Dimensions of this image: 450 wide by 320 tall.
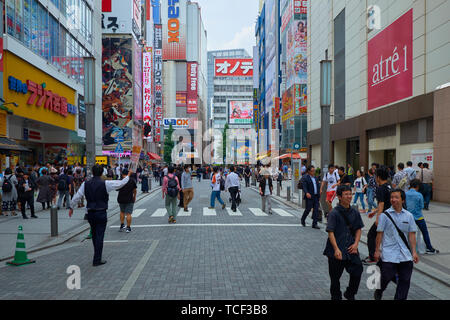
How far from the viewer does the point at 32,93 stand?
22.1 m

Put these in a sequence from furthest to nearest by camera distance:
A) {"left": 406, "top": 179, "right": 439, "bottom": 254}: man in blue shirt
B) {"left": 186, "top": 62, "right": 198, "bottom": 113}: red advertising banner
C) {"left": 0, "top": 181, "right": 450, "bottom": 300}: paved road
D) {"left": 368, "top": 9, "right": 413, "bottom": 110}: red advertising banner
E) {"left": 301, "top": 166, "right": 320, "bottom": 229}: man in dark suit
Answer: {"left": 186, "top": 62, "right": 198, "bottom": 113}: red advertising banner, {"left": 368, "top": 9, "right": 413, "bottom": 110}: red advertising banner, {"left": 301, "top": 166, "right": 320, "bottom": 229}: man in dark suit, {"left": 406, "top": 179, "right": 439, "bottom": 254}: man in blue shirt, {"left": 0, "top": 181, "right": 450, "bottom": 300}: paved road

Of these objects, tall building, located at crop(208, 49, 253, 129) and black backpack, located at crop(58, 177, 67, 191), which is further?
tall building, located at crop(208, 49, 253, 129)

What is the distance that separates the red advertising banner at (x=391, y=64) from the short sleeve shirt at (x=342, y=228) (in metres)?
18.3

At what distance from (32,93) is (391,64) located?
2197 centimetres

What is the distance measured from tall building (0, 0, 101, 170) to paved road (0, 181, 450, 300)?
12463 mm

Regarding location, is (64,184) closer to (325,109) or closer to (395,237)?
(325,109)

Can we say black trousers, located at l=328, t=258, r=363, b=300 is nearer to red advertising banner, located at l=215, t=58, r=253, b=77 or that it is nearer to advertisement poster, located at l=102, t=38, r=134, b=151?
advertisement poster, located at l=102, t=38, r=134, b=151

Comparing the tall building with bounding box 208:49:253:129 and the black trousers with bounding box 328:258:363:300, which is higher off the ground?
the tall building with bounding box 208:49:253:129

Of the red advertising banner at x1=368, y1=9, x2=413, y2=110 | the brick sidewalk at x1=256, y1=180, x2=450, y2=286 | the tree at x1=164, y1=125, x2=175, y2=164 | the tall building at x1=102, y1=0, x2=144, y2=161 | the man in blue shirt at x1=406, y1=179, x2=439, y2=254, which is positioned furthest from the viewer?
the tree at x1=164, y1=125, x2=175, y2=164

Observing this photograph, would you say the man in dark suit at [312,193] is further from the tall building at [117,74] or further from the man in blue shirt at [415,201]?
the tall building at [117,74]

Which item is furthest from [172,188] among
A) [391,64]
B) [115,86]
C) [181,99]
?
[181,99]

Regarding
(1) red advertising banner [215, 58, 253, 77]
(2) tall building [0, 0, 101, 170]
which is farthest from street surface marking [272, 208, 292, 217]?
(1) red advertising banner [215, 58, 253, 77]

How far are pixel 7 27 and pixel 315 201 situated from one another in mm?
17777

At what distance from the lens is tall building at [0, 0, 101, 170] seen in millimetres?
19227
